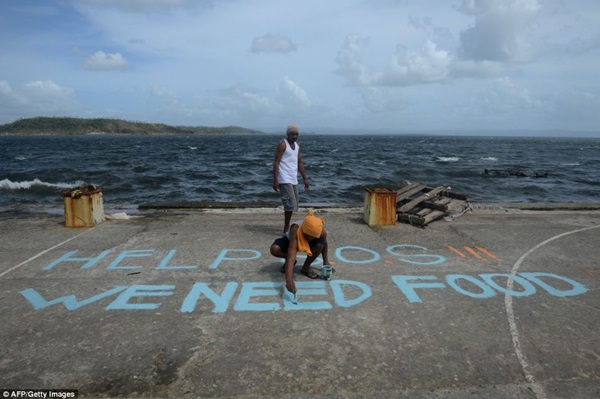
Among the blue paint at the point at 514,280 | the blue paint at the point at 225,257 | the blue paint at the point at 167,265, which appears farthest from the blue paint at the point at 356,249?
the blue paint at the point at 167,265

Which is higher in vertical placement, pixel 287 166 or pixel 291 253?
pixel 287 166

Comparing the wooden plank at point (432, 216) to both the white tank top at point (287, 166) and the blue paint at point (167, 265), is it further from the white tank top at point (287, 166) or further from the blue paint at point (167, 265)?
the blue paint at point (167, 265)

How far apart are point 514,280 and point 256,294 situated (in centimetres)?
340

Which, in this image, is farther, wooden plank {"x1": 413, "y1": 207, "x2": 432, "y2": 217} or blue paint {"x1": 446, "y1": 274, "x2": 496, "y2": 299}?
wooden plank {"x1": 413, "y1": 207, "x2": 432, "y2": 217}

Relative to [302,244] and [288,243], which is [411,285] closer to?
[302,244]

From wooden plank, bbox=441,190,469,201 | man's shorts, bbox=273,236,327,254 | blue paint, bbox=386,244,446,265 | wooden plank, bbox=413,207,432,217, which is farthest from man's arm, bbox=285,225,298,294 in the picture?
wooden plank, bbox=441,190,469,201

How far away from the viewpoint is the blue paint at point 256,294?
14.8 feet

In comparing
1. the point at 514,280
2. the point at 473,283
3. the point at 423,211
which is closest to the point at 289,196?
the point at 473,283

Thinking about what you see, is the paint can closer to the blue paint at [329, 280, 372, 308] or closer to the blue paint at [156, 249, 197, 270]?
the blue paint at [329, 280, 372, 308]

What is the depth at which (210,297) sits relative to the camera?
4.78 metres

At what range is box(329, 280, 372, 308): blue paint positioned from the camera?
4629 mm

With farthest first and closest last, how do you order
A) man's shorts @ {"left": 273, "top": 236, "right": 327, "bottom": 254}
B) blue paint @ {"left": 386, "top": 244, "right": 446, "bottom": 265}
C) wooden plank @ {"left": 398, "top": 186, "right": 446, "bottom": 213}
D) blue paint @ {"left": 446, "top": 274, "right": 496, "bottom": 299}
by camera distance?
1. wooden plank @ {"left": 398, "top": 186, "right": 446, "bottom": 213}
2. blue paint @ {"left": 386, "top": 244, "right": 446, "bottom": 265}
3. man's shorts @ {"left": 273, "top": 236, "right": 327, "bottom": 254}
4. blue paint @ {"left": 446, "top": 274, "right": 496, "bottom": 299}

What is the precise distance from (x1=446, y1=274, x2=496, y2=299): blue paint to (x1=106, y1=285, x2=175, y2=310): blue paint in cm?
354

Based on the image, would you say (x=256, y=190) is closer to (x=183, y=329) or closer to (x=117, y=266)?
(x=117, y=266)
